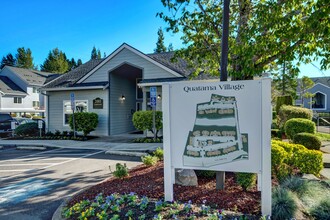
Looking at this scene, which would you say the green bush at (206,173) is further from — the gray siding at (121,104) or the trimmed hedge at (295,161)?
the gray siding at (121,104)

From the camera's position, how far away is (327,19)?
3494mm

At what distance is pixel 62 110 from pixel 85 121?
10.8ft

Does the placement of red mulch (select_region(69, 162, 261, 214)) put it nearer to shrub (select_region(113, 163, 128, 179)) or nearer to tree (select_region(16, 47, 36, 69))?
shrub (select_region(113, 163, 128, 179))

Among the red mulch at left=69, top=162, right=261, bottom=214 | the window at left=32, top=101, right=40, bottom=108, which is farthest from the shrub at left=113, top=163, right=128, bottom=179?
the window at left=32, top=101, right=40, bottom=108

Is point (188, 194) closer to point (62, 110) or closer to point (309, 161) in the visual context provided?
point (309, 161)

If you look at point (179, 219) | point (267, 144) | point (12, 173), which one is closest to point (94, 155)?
point (12, 173)

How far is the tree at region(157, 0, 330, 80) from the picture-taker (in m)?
4.01

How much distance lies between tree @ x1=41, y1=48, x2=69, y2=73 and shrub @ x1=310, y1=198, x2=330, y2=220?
2634 inches

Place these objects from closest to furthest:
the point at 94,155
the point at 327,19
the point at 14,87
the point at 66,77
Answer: the point at 327,19 < the point at 94,155 < the point at 66,77 < the point at 14,87

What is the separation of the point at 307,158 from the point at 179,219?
13.0 feet

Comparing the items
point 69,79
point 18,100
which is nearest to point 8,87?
point 18,100

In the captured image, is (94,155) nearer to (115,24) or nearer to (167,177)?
(167,177)

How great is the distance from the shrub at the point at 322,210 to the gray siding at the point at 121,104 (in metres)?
13.2

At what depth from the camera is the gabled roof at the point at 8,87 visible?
1299 inches
